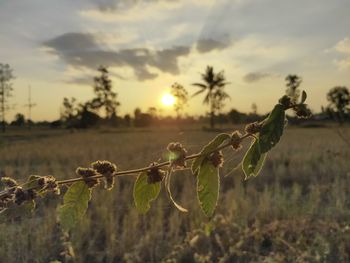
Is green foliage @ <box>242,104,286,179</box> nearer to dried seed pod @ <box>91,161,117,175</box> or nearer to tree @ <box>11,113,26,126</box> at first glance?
dried seed pod @ <box>91,161,117,175</box>

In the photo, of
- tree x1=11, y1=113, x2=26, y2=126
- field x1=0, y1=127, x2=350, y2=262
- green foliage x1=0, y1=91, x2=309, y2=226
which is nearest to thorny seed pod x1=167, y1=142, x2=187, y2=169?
green foliage x1=0, y1=91, x2=309, y2=226

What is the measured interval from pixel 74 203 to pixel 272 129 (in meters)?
0.24

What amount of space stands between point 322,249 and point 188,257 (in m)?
1.34

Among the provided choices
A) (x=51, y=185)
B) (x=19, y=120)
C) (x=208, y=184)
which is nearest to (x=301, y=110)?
(x=208, y=184)

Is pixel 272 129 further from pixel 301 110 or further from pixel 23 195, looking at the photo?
pixel 23 195

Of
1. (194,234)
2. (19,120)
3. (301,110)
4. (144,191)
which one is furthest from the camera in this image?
(19,120)

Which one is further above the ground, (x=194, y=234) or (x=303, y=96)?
(x=303, y=96)

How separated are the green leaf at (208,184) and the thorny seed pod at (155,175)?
41mm

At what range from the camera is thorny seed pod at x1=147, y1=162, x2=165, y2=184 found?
1.61 ft

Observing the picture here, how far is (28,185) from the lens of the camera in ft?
1.58

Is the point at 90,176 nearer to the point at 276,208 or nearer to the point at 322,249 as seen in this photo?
the point at 322,249

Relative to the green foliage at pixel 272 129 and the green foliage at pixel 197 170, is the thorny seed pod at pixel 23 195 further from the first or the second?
the green foliage at pixel 272 129

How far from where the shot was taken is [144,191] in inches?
20.7

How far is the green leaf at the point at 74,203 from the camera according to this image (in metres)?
0.51
